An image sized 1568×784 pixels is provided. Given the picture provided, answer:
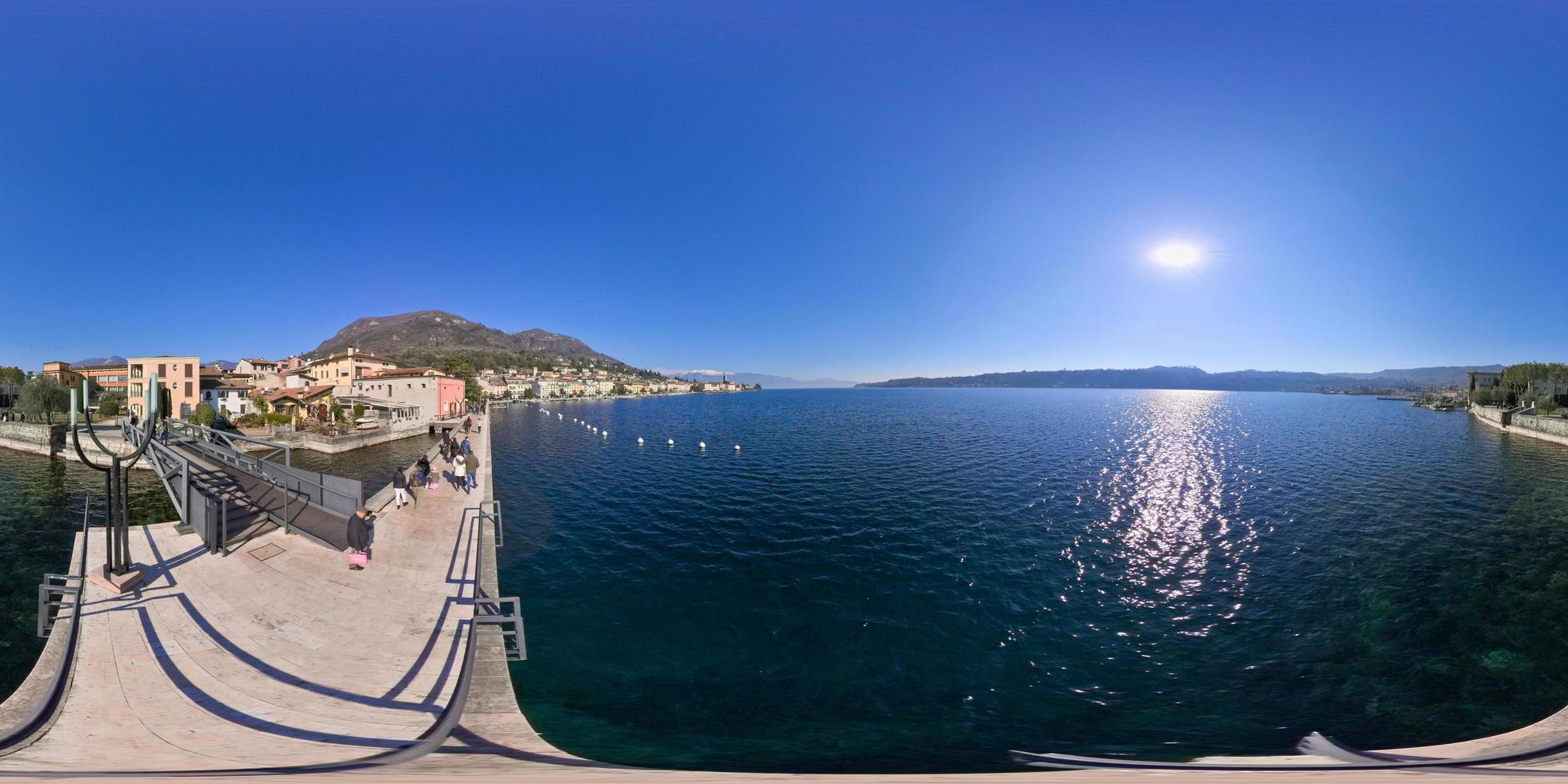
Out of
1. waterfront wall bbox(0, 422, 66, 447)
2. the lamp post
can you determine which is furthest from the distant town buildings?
the lamp post

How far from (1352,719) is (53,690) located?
792 inches

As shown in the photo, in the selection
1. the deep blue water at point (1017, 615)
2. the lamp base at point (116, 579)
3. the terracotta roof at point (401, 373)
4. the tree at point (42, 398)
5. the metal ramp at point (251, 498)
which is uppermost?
the terracotta roof at point (401, 373)

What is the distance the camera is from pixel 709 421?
75.1m

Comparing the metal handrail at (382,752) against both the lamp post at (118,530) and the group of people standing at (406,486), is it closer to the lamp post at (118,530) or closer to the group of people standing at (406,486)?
the lamp post at (118,530)

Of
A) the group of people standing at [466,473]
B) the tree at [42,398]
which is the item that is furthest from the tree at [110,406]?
the group of people standing at [466,473]

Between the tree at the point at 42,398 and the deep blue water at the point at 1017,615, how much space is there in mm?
54895

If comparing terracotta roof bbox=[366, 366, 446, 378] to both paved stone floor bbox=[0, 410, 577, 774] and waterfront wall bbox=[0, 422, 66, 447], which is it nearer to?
waterfront wall bbox=[0, 422, 66, 447]

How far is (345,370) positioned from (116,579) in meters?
76.8

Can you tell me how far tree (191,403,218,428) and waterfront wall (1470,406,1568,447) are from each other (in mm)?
122663

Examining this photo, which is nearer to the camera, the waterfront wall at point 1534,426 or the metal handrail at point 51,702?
the metal handrail at point 51,702

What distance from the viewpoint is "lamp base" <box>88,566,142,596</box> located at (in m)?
9.93

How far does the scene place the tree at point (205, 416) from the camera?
1793 inches

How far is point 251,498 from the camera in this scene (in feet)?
50.2

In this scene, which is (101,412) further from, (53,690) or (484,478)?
(53,690)
